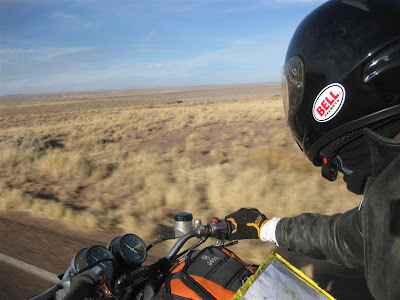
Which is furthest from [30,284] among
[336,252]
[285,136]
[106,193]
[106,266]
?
[285,136]

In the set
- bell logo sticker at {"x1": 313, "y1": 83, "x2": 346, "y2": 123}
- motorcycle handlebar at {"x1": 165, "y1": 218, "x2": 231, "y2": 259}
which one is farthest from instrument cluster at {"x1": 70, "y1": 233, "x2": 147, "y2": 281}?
bell logo sticker at {"x1": 313, "y1": 83, "x2": 346, "y2": 123}

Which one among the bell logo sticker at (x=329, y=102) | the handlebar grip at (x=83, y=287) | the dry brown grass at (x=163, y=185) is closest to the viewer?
the handlebar grip at (x=83, y=287)

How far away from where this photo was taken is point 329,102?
1949 millimetres

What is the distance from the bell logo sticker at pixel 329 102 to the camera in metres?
1.90

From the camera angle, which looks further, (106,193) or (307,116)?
(106,193)

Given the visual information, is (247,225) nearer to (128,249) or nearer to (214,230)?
(214,230)

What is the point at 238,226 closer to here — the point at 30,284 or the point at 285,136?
the point at 30,284

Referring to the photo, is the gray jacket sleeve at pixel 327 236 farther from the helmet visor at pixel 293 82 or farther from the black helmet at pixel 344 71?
the helmet visor at pixel 293 82

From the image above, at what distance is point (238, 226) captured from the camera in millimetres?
2387

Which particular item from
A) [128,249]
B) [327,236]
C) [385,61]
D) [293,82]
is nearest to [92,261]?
[128,249]

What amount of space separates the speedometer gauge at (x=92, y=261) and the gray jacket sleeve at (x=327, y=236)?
3.39 ft

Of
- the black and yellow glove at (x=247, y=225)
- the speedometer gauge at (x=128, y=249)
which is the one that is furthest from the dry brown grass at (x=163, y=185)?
the speedometer gauge at (x=128, y=249)

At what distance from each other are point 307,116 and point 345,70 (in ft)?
1.11

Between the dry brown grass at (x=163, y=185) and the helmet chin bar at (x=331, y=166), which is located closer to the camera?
the helmet chin bar at (x=331, y=166)
